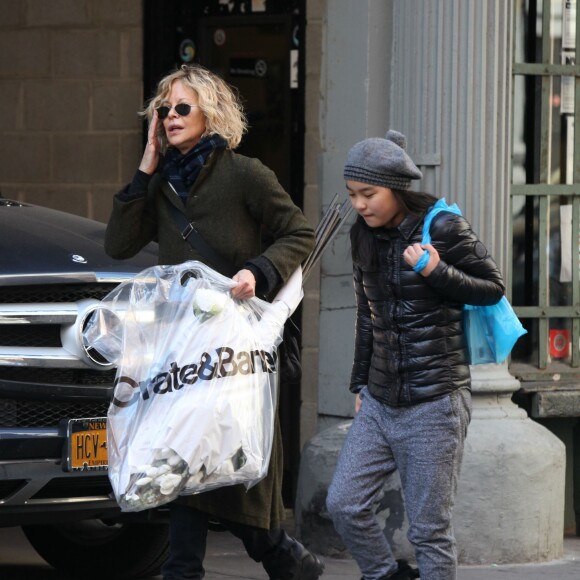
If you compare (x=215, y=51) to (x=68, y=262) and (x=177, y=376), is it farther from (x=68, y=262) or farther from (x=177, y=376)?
(x=177, y=376)

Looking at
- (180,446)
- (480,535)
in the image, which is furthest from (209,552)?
(180,446)

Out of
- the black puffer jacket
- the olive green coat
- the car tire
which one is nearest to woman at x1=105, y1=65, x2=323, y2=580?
the olive green coat

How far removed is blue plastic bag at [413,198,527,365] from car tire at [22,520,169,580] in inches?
76.1

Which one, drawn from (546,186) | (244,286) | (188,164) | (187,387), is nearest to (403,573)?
(187,387)

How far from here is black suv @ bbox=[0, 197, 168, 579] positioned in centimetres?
507

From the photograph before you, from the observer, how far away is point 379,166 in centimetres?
478

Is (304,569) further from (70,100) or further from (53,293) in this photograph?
(70,100)

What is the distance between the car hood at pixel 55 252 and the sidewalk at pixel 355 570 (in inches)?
58.7

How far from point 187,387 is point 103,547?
1.91 m

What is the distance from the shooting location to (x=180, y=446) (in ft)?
15.3

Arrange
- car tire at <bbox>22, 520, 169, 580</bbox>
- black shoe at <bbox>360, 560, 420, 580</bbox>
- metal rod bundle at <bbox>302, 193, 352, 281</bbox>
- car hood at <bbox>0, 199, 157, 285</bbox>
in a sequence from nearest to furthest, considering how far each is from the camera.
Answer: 1. black shoe at <bbox>360, 560, 420, 580</bbox>
2. car hood at <bbox>0, 199, 157, 285</bbox>
3. metal rod bundle at <bbox>302, 193, 352, 281</bbox>
4. car tire at <bbox>22, 520, 169, 580</bbox>

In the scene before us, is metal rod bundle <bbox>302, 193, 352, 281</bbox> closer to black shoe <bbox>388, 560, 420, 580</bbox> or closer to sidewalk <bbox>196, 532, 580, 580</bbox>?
black shoe <bbox>388, 560, 420, 580</bbox>

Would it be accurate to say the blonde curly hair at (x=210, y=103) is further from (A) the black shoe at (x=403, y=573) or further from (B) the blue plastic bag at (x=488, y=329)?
(A) the black shoe at (x=403, y=573)

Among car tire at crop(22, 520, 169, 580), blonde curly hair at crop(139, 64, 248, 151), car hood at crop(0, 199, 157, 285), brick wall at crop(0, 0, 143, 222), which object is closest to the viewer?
blonde curly hair at crop(139, 64, 248, 151)
